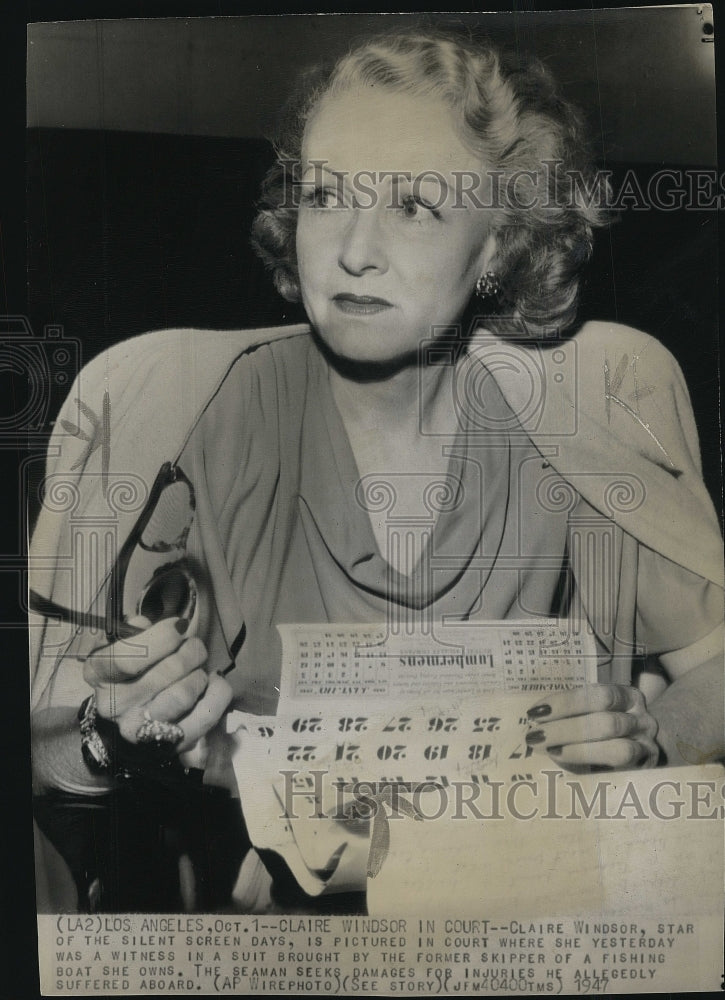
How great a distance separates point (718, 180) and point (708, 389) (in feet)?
1.75

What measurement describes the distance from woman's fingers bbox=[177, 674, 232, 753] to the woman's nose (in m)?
1.08

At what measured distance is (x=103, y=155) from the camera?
2.20 metres

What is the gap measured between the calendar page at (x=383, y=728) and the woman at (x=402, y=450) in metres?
0.07

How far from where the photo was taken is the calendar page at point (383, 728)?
2143mm

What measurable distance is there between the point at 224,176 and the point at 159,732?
1405mm

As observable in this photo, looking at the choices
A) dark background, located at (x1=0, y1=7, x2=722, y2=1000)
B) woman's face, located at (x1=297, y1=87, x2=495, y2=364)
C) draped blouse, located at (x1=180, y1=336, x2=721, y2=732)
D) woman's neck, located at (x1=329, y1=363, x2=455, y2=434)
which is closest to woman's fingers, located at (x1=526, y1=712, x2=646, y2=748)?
draped blouse, located at (x1=180, y1=336, x2=721, y2=732)

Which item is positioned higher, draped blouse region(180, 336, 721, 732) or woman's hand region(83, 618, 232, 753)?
draped blouse region(180, 336, 721, 732)

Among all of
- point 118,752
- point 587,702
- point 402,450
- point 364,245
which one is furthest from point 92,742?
point 364,245

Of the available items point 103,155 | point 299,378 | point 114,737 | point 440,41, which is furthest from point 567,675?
point 103,155

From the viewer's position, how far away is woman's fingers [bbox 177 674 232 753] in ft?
7.04

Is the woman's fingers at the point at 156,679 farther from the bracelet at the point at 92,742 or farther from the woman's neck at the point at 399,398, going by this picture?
the woman's neck at the point at 399,398

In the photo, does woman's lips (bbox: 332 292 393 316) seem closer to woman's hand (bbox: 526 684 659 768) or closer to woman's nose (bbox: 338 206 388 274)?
woman's nose (bbox: 338 206 388 274)

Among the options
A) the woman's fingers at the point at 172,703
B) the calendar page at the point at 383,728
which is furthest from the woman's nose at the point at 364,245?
the woman's fingers at the point at 172,703

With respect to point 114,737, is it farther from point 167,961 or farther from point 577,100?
point 577,100
